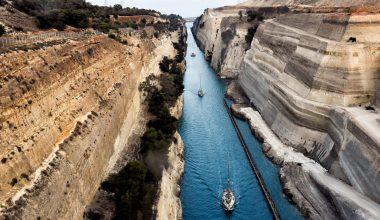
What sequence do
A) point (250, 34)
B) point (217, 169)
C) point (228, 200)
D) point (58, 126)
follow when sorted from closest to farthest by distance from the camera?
point (58, 126) < point (228, 200) < point (217, 169) < point (250, 34)

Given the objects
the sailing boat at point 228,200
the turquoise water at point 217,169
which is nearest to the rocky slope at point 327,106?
the turquoise water at point 217,169

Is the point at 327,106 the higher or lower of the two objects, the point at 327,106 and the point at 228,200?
the higher

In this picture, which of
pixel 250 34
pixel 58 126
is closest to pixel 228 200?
pixel 58 126

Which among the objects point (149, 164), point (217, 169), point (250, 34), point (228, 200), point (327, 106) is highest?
point (250, 34)

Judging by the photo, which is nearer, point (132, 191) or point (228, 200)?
point (132, 191)

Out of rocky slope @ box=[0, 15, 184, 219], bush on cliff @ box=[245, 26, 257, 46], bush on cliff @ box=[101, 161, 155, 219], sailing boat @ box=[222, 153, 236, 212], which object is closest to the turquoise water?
sailing boat @ box=[222, 153, 236, 212]

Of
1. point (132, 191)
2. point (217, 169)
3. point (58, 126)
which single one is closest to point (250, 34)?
point (217, 169)

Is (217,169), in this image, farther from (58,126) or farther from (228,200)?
(58,126)

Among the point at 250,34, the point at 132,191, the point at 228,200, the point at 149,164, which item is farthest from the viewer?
the point at 250,34
